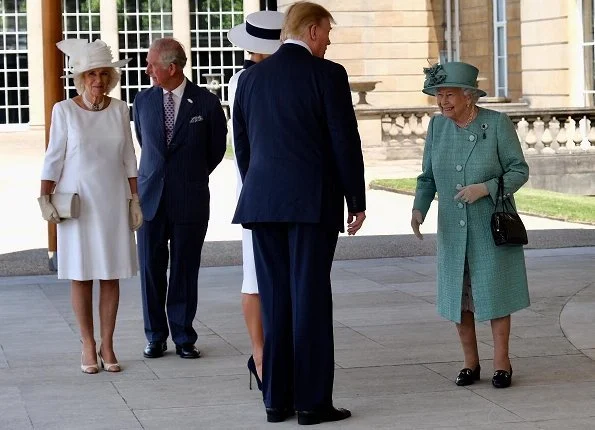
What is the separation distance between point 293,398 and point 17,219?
11.1m

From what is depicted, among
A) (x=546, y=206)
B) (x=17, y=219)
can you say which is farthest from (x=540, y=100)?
(x=17, y=219)

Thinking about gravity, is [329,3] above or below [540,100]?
above

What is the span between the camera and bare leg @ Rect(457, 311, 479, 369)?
7.50 metres

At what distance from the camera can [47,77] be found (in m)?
13.0

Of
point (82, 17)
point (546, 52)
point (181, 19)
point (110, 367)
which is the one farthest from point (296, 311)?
point (82, 17)

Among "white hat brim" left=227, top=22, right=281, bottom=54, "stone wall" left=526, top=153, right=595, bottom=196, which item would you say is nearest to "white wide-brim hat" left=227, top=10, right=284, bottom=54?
"white hat brim" left=227, top=22, right=281, bottom=54

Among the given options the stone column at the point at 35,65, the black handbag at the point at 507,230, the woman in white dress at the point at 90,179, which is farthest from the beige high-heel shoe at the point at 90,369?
the stone column at the point at 35,65

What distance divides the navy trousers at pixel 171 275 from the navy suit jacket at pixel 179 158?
8 cm

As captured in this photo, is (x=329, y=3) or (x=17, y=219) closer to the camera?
(x=17, y=219)

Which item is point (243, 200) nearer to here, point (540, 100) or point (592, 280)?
point (592, 280)

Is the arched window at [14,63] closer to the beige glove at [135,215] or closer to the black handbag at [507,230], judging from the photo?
the beige glove at [135,215]

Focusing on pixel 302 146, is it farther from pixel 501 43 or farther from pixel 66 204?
pixel 501 43

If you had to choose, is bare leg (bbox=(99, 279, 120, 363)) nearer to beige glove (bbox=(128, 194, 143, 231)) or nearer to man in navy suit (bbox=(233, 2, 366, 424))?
beige glove (bbox=(128, 194, 143, 231))

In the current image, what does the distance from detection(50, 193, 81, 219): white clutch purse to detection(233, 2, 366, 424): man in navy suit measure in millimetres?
1550
